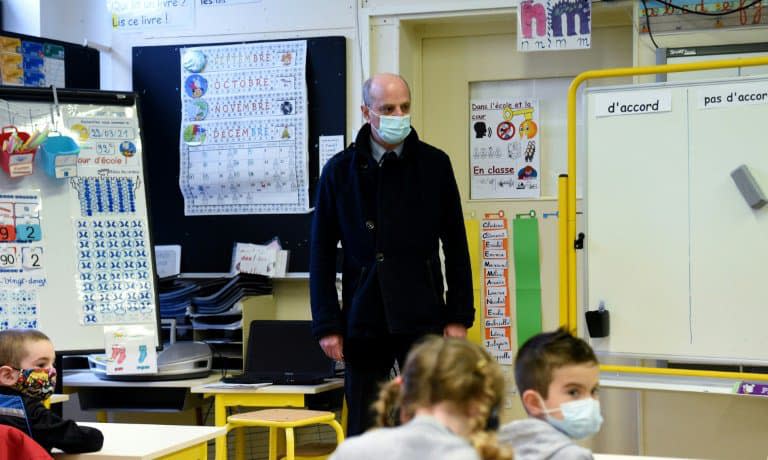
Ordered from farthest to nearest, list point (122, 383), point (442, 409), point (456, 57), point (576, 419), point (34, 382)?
point (456, 57), point (122, 383), point (34, 382), point (576, 419), point (442, 409)

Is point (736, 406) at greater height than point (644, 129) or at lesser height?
lesser

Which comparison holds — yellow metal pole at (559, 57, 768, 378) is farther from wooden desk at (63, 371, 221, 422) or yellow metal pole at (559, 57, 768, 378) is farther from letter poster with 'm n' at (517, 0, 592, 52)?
wooden desk at (63, 371, 221, 422)

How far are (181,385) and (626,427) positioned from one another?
199cm

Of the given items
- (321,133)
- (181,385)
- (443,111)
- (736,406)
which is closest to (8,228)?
(181,385)

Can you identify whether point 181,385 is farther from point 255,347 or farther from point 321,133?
point 321,133

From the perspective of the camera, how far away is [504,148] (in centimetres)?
479

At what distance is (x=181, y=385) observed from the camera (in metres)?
4.40

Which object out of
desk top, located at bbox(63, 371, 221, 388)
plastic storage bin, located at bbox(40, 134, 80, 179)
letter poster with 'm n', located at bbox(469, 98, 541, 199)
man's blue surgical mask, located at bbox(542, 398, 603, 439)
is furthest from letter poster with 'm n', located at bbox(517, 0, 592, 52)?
man's blue surgical mask, located at bbox(542, 398, 603, 439)

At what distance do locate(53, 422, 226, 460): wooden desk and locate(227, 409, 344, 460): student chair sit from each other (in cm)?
81

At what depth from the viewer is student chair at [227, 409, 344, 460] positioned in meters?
3.80

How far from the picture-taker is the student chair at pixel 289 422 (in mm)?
3797

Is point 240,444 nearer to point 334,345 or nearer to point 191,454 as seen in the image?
point 334,345

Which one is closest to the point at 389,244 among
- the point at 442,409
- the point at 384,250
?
the point at 384,250

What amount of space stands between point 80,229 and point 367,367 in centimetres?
147
